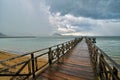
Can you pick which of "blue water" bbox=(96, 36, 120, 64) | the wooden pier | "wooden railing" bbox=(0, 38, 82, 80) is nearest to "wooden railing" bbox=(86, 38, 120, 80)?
the wooden pier

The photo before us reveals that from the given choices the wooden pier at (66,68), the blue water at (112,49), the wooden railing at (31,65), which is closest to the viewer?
the wooden pier at (66,68)

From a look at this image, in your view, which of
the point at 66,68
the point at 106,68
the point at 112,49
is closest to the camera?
the point at 106,68

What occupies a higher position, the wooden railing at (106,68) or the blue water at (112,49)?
the wooden railing at (106,68)

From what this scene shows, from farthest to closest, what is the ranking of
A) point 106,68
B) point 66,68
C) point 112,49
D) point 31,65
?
point 112,49 < point 31,65 < point 66,68 < point 106,68

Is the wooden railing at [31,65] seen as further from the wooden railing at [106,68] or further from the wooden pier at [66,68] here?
the wooden railing at [106,68]

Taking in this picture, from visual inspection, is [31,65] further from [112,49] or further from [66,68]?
[112,49]

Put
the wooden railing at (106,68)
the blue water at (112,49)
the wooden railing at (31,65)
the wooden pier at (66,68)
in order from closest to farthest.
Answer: the wooden railing at (106,68), the wooden pier at (66,68), the wooden railing at (31,65), the blue water at (112,49)

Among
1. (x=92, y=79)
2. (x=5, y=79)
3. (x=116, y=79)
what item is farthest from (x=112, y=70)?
(x=5, y=79)

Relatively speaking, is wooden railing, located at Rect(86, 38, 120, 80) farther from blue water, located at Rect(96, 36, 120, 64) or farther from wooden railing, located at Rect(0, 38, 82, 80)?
blue water, located at Rect(96, 36, 120, 64)

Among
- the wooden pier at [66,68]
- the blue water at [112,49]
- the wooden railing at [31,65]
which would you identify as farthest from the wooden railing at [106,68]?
the blue water at [112,49]

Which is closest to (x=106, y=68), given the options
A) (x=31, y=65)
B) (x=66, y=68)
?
(x=66, y=68)

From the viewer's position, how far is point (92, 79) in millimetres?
4762

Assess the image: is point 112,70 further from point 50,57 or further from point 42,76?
point 50,57

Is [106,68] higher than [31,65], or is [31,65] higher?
[106,68]
